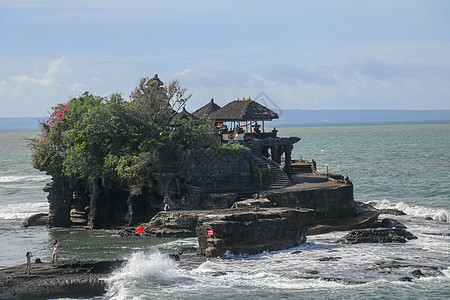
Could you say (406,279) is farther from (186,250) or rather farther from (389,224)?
(389,224)

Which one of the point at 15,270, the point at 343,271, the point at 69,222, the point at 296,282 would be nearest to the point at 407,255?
the point at 343,271

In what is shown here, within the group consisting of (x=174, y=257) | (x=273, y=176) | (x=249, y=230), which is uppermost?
(x=273, y=176)

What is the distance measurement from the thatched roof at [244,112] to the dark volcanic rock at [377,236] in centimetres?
1308

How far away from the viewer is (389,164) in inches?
3696

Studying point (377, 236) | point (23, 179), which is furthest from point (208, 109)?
point (23, 179)

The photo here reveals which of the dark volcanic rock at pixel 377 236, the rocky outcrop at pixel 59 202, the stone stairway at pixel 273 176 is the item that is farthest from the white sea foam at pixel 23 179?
the dark volcanic rock at pixel 377 236

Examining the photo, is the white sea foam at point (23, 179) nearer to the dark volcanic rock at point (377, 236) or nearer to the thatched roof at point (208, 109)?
the thatched roof at point (208, 109)

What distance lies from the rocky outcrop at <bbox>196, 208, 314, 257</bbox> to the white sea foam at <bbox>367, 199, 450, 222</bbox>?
652 inches

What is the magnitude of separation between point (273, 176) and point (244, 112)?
18.6ft

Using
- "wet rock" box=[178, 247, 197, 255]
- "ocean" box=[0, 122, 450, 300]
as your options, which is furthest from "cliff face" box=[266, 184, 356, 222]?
"wet rock" box=[178, 247, 197, 255]

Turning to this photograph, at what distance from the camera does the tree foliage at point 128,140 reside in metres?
45.1

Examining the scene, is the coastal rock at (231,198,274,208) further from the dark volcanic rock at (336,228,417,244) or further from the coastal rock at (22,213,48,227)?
the coastal rock at (22,213,48,227)

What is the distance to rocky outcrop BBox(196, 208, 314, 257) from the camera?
119ft

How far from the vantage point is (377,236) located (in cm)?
4031
